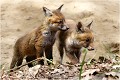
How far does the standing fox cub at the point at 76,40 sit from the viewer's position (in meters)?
8.52

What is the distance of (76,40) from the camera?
8633 millimetres

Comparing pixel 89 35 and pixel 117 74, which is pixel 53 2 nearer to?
pixel 89 35

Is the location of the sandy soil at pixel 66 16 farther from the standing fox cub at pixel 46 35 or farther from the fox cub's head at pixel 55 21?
the fox cub's head at pixel 55 21

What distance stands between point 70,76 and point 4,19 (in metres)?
7.86

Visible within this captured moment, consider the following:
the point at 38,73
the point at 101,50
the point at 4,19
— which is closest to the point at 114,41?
the point at 101,50

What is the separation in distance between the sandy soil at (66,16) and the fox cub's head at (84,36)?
9.51 ft

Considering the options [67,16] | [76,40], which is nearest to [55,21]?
[76,40]

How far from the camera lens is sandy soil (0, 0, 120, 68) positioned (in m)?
12.1

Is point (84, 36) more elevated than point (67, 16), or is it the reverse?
point (84, 36)

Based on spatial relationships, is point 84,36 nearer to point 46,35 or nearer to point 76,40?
point 76,40

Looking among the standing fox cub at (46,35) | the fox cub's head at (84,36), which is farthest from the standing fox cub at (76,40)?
Result: the standing fox cub at (46,35)

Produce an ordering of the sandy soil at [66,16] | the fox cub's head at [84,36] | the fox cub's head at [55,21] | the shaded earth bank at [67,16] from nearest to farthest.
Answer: the fox cub's head at [55,21] → the fox cub's head at [84,36] → the shaded earth bank at [67,16] → the sandy soil at [66,16]

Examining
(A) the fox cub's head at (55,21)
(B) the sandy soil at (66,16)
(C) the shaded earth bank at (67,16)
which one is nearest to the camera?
(A) the fox cub's head at (55,21)

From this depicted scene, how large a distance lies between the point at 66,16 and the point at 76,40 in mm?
4360
